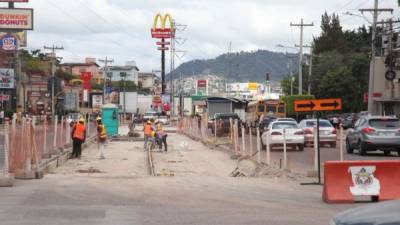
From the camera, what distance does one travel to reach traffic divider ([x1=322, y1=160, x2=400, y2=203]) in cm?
1414

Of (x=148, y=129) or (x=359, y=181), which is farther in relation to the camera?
(x=148, y=129)

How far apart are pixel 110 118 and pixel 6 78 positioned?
28859 mm

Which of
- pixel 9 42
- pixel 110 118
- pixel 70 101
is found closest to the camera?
pixel 110 118

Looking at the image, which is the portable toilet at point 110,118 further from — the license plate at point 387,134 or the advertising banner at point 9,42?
the license plate at point 387,134

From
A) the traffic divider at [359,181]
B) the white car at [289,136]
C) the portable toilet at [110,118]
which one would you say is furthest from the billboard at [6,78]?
the traffic divider at [359,181]

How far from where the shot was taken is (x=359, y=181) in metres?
14.3

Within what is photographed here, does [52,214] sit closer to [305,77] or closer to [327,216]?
[327,216]

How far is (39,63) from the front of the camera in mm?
127188

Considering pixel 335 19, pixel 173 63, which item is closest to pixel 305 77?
pixel 335 19

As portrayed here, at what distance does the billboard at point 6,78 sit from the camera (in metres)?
78.3

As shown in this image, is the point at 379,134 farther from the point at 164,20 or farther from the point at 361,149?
the point at 164,20

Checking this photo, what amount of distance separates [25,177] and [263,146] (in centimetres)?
1931

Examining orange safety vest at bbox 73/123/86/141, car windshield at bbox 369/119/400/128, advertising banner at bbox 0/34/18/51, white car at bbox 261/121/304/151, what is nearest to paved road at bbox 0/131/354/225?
car windshield at bbox 369/119/400/128

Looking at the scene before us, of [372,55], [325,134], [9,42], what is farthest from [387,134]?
[9,42]
